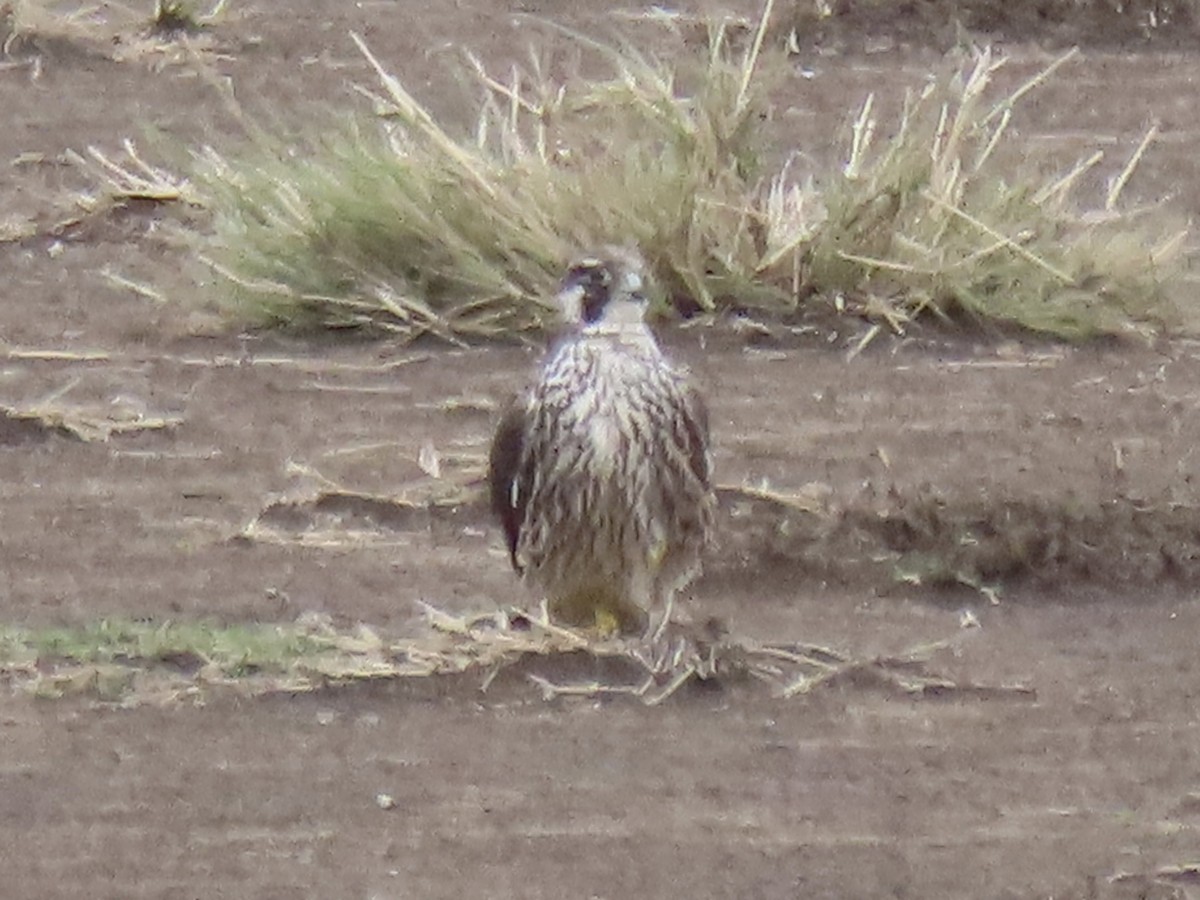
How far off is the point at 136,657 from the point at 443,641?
59 cm

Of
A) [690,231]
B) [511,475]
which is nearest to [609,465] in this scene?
[511,475]

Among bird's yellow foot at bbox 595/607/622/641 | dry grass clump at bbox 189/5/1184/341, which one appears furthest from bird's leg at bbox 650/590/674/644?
dry grass clump at bbox 189/5/1184/341

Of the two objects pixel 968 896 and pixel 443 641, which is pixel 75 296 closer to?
pixel 443 641

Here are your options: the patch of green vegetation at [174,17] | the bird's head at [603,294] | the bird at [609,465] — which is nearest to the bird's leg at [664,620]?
the bird at [609,465]

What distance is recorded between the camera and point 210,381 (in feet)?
25.6

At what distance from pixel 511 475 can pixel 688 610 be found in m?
0.45

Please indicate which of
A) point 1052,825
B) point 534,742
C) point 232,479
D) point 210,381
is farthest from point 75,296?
point 1052,825

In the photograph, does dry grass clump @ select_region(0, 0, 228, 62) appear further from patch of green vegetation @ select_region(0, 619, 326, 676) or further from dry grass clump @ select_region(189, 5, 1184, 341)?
patch of green vegetation @ select_region(0, 619, 326, 676)

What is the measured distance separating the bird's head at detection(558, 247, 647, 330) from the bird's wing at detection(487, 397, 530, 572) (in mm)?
218

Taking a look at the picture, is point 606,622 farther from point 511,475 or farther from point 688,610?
point 511,475

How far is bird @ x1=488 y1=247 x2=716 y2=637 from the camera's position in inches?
239

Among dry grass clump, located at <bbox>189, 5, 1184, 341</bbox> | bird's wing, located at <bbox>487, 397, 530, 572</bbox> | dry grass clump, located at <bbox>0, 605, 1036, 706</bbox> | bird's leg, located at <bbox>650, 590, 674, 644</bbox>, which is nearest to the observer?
dry grass clump, located at <bbox>0, 605, 1036, 706</bbox>

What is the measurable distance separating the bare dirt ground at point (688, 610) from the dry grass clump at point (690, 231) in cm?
14

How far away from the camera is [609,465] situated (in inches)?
239
